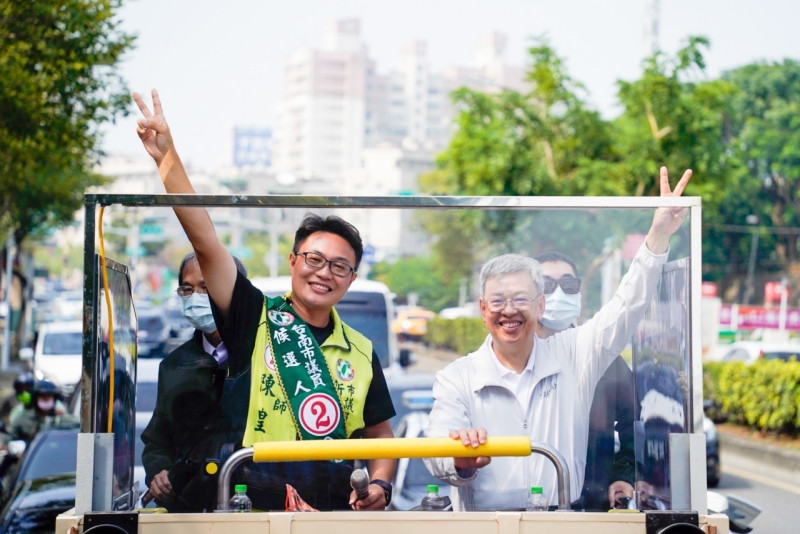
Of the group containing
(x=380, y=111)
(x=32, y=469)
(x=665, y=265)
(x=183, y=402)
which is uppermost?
(x=380, y=111)

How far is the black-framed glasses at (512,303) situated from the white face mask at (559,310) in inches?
17.9

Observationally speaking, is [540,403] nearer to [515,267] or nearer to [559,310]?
[515,267]

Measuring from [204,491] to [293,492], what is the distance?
0.31 m

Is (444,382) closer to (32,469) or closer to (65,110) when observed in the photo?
(32,469)

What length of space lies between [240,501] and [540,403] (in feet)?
3.46

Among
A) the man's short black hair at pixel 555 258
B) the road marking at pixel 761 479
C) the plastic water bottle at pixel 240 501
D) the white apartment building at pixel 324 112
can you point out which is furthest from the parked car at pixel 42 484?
the white apartment building at pixel 324 112

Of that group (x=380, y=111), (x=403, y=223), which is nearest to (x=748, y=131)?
(x=403, y=223)

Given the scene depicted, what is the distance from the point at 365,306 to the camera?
5.45 m

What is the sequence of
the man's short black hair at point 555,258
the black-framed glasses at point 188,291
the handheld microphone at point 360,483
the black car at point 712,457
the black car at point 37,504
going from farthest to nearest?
1. the black car at point 712,457
2. the black car at point 37,504
3. the man's short black hair at point 555,258
4. the black-framed glasses at point 188,291
5. the handheld microphone at point 360,483

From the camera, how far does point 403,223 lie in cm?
526

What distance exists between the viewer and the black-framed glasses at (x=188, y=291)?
4.30 meters

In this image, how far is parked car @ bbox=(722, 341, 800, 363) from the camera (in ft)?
68.7

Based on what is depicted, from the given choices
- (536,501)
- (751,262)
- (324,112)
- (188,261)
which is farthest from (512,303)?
(324,112)

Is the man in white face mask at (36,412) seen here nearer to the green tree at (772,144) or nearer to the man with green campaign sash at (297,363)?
the man with green campaign sash at (297,363)
